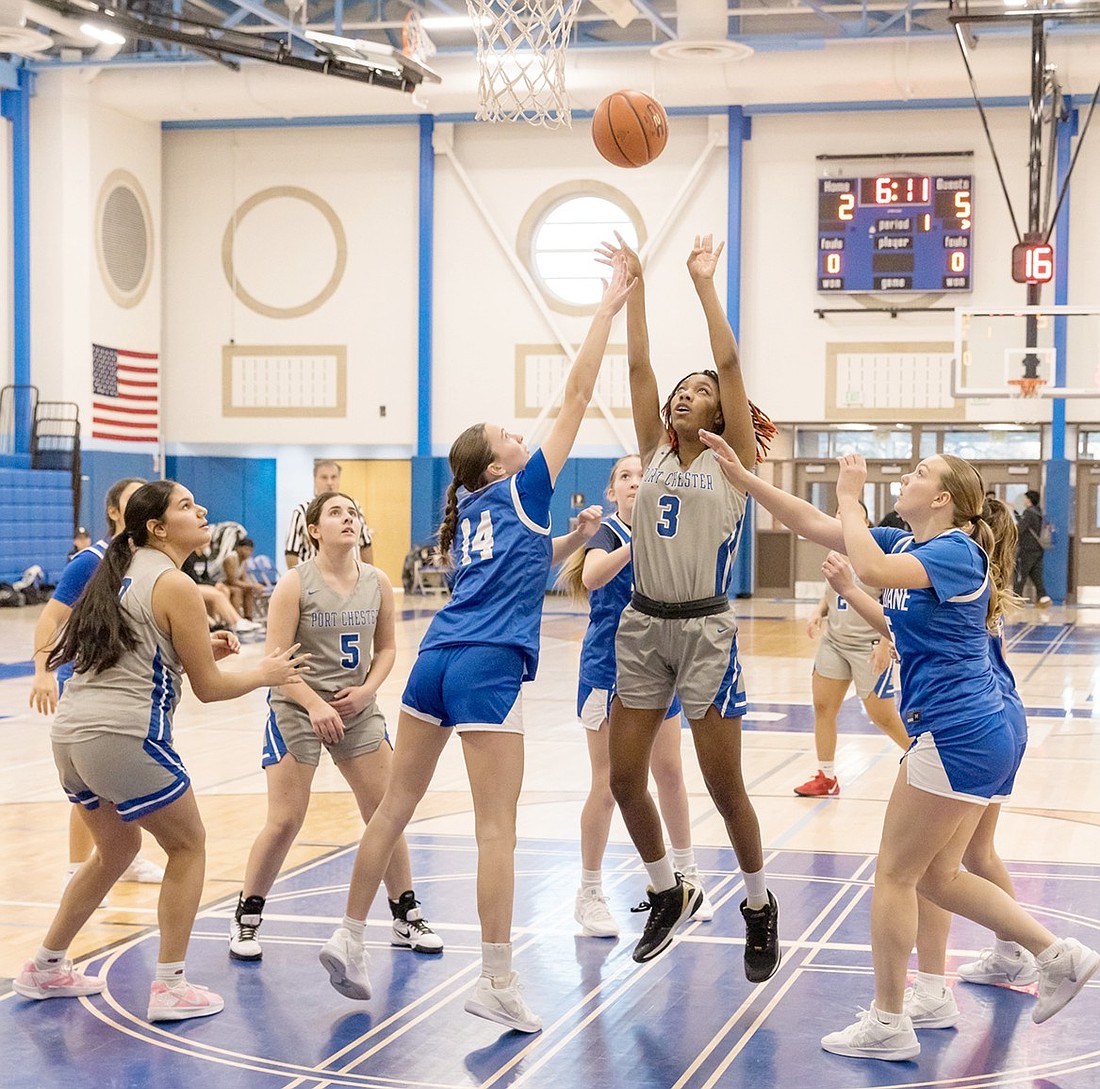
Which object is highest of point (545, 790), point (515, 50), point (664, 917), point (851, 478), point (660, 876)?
point (515, 50)

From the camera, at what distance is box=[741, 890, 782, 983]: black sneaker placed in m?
4.43

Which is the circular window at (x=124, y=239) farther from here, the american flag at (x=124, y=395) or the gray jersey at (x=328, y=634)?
the gray jersey at (x=328, y=634)

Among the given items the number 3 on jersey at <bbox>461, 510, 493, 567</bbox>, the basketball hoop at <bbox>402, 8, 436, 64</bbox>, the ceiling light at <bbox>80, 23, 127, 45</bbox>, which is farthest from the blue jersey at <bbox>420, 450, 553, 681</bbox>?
the ceiling light at <bbox>80, 23, 127, 45</bbox>

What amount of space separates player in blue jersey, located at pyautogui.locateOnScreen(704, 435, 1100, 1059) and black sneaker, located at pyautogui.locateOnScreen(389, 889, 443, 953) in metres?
1.46

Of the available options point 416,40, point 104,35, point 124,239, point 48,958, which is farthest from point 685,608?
point 124,239

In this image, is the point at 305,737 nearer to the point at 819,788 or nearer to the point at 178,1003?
the point at 178,1003

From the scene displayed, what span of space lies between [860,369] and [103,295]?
38.2ft

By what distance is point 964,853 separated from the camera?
4402mm

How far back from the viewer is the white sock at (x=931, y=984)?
4.28 m

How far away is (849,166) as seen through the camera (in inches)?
893

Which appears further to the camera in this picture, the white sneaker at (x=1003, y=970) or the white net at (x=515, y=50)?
the white net at (x=515, y=50)

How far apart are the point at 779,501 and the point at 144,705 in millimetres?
1912

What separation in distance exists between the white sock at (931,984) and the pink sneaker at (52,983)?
2.45 m

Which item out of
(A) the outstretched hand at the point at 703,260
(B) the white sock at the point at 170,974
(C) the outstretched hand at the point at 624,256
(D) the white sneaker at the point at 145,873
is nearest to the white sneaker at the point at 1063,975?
(A) the outstretched hand at the point at 703,260
